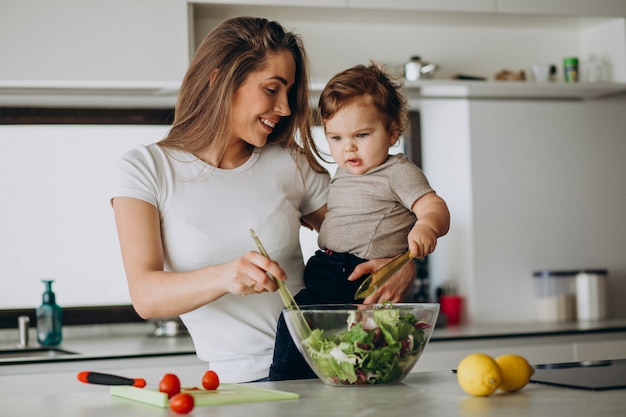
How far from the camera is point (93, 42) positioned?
9.90ft

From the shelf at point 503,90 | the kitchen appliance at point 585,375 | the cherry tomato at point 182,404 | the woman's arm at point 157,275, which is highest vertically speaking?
the shelf at point 503,90

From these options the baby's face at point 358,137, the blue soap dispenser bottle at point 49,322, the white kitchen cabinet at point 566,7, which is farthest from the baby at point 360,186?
the white kitchen cabinet at point 566,7

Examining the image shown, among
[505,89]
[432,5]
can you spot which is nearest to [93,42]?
[432,5]

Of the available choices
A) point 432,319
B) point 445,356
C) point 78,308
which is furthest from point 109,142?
point 432,319

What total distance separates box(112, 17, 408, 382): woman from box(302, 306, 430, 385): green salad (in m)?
0.33

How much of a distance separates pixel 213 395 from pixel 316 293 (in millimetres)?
522

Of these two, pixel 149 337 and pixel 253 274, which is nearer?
pixel 253 274

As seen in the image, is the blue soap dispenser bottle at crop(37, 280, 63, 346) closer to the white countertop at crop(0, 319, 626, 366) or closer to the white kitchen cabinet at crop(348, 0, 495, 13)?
the white countertop at crop(0, 319, 626, 366)

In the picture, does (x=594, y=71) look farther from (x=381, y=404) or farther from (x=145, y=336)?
(x=381, y=404)

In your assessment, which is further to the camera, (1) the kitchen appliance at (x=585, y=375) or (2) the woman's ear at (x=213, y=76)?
(2) the woman's ear at (x=213, y=76)

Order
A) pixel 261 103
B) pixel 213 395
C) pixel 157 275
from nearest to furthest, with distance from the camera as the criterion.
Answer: pixel 213 395 < pixel 157 275 < pixel 261 103

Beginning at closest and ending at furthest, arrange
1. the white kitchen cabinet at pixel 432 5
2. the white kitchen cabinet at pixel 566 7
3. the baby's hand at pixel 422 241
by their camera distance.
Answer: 1. the baby's hand at pixel 422 241
2. the white kitchen cabinet at pixel 432 5
3. the white kitchen cabinet at pixel 566 7

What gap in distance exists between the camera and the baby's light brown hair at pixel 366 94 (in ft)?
6.31

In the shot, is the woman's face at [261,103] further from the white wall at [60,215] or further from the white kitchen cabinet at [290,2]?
the white wall at [60,215]
